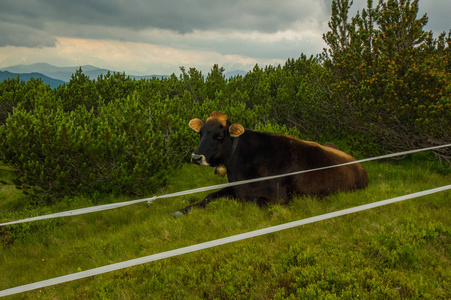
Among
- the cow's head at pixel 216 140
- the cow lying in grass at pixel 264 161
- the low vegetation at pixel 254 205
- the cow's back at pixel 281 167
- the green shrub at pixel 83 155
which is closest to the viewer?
the low vegetation at pixel 254 205

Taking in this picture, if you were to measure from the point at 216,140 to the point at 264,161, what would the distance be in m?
1.05

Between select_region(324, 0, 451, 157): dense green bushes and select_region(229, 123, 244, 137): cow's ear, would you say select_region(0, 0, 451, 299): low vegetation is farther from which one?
select_region(229, 123, 244, 137): cow's ear

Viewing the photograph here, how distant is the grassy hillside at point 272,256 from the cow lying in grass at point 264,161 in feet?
0.99

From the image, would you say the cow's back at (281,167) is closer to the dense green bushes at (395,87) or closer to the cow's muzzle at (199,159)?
the cow's muzzle at (199,159)

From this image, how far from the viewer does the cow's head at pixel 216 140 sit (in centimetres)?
522

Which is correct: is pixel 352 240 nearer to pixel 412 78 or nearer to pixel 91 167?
pixel 412 78

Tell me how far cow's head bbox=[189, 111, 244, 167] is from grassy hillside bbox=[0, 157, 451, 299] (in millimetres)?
951

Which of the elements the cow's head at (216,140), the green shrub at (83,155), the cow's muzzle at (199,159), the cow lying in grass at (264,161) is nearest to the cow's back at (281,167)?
the cow lying in grass at (264,161)

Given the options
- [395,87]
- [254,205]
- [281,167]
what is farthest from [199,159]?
[395,87]

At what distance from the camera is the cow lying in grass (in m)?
5.38

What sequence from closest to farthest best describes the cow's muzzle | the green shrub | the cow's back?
the cow's muzzle, the cow's back, the green shrub

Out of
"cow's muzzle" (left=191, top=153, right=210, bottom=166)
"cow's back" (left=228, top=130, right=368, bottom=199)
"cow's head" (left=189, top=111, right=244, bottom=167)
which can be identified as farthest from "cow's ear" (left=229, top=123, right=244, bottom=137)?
"cow's muzzle" (left=191, top=153, right=210, bottom=166)

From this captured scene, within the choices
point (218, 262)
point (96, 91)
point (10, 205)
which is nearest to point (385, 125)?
point (218, 262)

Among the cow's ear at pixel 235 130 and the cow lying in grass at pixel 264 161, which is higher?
the cow's ear at pixel 235 130
